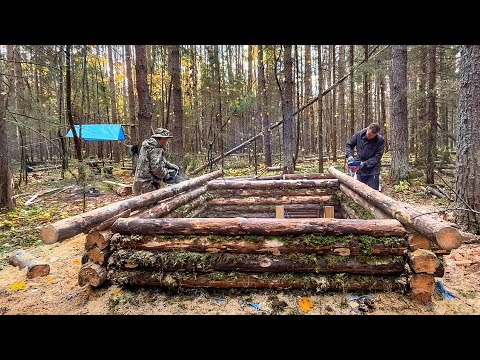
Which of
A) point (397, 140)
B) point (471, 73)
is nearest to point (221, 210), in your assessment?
point (471, 73)

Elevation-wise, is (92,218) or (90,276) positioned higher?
(92,218)

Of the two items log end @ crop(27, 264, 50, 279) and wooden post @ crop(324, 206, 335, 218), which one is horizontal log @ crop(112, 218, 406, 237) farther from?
wooden post @ crop(324, 206, 335, 218)

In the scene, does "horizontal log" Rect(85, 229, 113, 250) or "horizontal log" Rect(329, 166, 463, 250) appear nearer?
"horizontal log" Rect(329, 166, 463, 250)

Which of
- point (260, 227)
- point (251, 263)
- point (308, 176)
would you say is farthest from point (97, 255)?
point (308, 176)

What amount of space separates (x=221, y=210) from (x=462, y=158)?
193 inches

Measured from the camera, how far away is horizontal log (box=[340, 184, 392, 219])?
14.2 ft

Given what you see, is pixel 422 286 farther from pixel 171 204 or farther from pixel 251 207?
pixel 251 207

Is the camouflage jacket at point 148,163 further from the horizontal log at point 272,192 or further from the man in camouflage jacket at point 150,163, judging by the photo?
the horizontal log at point 272,192

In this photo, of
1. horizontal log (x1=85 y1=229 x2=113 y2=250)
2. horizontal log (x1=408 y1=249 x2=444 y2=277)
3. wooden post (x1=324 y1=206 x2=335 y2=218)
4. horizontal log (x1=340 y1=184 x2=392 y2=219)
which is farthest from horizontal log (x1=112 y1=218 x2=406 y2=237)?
wooden post (x1=324 y1=206 x2=335 y2=218)

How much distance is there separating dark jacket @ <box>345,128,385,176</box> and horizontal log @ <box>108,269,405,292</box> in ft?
13.5

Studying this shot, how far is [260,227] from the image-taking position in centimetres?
354

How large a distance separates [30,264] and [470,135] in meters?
7.50

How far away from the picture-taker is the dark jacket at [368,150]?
6.78 m
